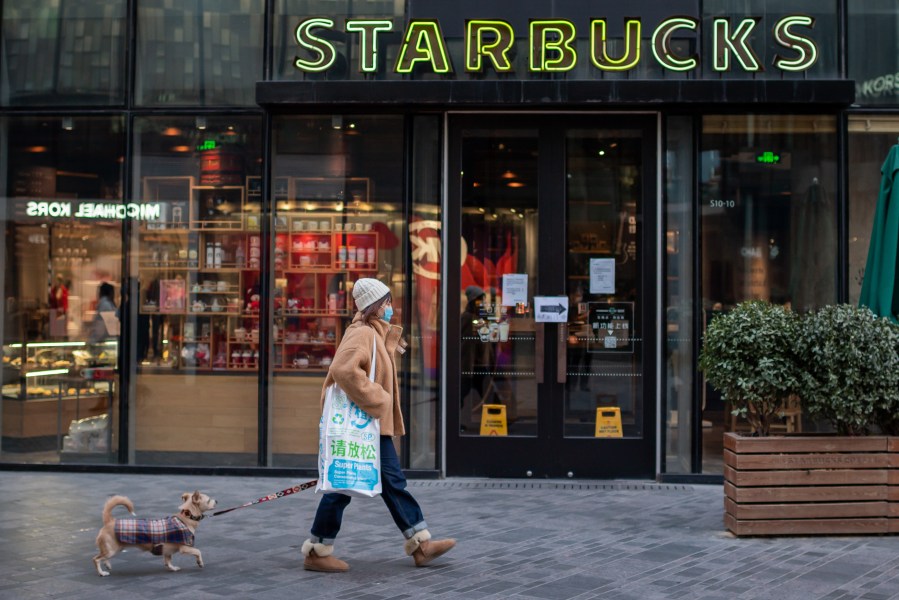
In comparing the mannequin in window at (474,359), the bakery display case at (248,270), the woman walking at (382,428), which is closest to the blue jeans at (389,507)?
the woman walking at (382,428)

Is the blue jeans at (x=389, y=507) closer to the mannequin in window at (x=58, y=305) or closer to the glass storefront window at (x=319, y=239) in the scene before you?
the glass storefront window at (x=319, y=239)

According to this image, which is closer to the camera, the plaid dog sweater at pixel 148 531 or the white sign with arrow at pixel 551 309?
the plaid dog sweater at pixel 148 531

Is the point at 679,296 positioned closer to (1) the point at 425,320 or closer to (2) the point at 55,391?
(1) the point at 425,320

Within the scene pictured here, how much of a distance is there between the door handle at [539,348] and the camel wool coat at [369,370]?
3.17m

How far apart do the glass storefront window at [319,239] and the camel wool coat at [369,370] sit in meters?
3.29

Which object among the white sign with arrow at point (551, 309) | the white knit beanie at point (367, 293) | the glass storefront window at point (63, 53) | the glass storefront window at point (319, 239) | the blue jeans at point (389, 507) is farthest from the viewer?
the glass storefront window at point (63, 53)

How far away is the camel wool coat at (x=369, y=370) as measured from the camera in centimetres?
656

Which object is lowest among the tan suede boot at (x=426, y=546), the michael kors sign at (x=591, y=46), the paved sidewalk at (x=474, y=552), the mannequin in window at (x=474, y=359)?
the paved sidewalk at (x=474, y=552)

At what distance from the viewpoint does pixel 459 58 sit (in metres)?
10.0

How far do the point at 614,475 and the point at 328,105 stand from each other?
14.5 feet

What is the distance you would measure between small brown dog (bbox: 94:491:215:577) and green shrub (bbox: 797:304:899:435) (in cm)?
429

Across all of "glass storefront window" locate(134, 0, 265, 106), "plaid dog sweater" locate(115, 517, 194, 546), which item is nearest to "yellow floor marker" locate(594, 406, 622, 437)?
"glass storefront window" locate(134, 0, 265, 106)

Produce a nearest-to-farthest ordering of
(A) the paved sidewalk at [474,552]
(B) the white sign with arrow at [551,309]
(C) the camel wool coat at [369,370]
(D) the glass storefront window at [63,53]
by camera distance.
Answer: (A) the paved sidewalk at [474,552], (C) the camel wool coat at [369,370], (B) the white sign with arrow at [551,309], (D) the glass storefront window at [63,53]

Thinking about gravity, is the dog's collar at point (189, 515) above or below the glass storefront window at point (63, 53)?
below
